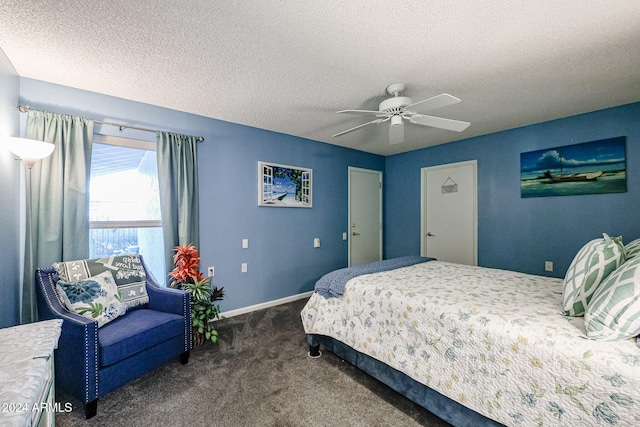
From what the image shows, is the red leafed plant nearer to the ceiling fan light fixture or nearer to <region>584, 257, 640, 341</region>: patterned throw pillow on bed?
the ceiling fan light fixture

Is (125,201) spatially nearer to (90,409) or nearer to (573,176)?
(90,409)

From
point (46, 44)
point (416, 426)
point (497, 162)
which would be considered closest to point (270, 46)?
point (46, 44)

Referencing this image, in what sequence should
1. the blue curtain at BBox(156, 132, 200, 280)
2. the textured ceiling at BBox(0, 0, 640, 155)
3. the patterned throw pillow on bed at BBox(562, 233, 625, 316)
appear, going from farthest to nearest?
the blue curtain at BBox(156, 132, 200, 280) < the textured ceiling at BBox(0, 0, 640, 155) < the patterned throw pillow on bed at BBox(562, 233, 625, 316)

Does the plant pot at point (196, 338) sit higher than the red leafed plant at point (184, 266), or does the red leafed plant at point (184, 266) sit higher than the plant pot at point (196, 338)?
the red leafed plant at point (184, 266)

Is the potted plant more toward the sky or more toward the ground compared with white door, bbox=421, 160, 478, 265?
more toward the ground

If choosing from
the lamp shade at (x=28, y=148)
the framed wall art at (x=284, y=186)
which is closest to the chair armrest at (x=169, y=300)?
the lamp shade at (x=28, y=148)

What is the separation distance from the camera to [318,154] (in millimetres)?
4191

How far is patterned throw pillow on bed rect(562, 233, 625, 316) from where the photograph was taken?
1.39m

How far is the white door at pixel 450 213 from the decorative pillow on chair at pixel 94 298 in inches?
162

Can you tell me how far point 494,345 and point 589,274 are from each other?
2.11 ft

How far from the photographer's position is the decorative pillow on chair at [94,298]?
1.85 m

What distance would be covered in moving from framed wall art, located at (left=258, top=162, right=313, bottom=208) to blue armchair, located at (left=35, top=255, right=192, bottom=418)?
1729 millimetres

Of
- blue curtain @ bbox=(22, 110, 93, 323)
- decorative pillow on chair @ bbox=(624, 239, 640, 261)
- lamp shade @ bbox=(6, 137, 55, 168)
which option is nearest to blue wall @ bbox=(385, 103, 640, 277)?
decorative pillow on chair @ bbox=(624, 239, 640, 261)

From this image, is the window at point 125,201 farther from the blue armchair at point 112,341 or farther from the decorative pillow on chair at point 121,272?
the blue armchair at point 112,341
